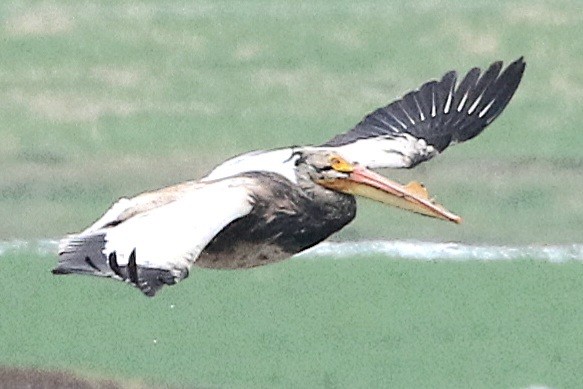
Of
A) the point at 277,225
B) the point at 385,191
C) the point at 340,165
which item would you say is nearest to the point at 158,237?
the point at 277,225

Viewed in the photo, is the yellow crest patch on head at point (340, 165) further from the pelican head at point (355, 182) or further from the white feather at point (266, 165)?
the white feather at point (266, 165)

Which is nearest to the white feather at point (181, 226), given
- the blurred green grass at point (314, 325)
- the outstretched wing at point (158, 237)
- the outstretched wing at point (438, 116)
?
the outstretched wing at point (158, 237)

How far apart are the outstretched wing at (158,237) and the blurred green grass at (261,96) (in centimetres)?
347

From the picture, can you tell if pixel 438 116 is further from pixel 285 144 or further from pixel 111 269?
pixel 285 144

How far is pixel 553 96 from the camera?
10906 mm

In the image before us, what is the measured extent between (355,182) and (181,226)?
779 millimetres

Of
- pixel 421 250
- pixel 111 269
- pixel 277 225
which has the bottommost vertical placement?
pixel 421 250

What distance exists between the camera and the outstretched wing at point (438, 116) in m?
6.30

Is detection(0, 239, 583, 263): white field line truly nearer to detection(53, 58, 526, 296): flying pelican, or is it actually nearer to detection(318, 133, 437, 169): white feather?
detection(53, 58, 526, 296): flying pelican

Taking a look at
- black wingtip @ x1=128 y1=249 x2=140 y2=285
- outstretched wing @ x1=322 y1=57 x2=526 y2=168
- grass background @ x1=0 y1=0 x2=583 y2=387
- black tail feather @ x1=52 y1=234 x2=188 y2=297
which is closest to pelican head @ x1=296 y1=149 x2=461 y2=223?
outstretched wing @ x1=322 y1=57 x2=526 y2=168

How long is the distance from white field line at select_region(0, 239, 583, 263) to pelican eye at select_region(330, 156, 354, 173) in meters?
2.78

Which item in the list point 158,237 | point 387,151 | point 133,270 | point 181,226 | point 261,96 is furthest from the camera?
point 261,96

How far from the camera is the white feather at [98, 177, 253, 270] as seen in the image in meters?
4.99

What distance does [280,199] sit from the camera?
18.9 ft
